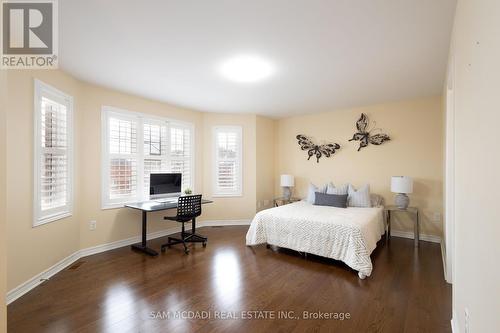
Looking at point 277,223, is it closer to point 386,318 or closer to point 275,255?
point 275,255

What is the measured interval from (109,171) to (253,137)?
296cm

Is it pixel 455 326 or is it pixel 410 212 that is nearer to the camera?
pixel 455 326

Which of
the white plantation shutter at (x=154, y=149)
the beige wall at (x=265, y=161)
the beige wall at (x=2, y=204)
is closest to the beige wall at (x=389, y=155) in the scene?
the beige wall at (x=265, y=161)

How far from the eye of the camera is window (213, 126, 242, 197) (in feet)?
17.8

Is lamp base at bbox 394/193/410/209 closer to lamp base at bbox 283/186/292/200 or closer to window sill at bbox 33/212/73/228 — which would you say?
lamp base at bbox 283/186/292/200

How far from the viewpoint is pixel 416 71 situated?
10.1ft

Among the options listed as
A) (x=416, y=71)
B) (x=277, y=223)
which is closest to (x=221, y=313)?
(x=277, y=223)

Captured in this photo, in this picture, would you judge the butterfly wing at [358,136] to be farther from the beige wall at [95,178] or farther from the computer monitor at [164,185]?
the beige wall at [95,178]

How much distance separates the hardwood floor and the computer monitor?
3.57 ft

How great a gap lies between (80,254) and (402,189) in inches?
203

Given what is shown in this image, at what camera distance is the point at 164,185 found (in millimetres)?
4348

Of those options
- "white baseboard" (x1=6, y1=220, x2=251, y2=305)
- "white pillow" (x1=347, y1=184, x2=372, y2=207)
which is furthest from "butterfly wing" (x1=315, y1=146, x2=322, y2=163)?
"white baseboard" (x1=6, y1=220, x2=251, y2=305)

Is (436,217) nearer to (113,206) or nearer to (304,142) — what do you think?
(304,142)

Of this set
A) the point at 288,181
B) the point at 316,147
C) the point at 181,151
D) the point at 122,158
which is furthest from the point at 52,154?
the point at 316,147
